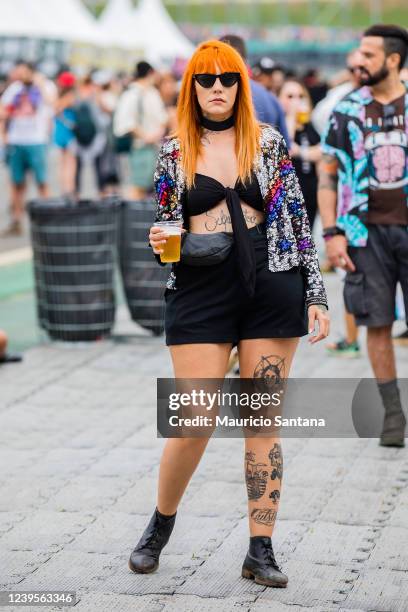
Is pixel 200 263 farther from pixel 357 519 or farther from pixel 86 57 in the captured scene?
pixel 86 57

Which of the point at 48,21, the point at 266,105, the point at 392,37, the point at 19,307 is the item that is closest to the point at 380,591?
the point at 392,37

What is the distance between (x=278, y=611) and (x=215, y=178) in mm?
1465

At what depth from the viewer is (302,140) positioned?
10961mm

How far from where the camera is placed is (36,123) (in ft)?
54.7

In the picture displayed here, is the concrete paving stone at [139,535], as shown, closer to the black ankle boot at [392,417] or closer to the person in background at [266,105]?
the black ankle boot at [392,417]

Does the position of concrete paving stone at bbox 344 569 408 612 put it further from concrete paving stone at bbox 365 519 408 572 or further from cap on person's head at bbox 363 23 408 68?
cap on person's head at bbox 363 23 408 68

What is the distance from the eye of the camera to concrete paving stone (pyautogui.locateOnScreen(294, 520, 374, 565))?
15.4 feet

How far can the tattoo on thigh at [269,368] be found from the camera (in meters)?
4.38

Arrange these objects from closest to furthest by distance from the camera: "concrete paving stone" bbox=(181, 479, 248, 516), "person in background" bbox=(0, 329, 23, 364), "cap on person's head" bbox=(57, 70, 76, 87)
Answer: "concrete paving stone" bbox=(181, 479, 248, 516) < "person in background" bbox=(0, 329, 23, 364) < "cap on person's head" bbox=(57, 70, 76, 87)

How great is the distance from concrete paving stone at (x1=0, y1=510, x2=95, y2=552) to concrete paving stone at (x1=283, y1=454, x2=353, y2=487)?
106cm

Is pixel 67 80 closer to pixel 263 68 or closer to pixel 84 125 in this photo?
pixel 84 125

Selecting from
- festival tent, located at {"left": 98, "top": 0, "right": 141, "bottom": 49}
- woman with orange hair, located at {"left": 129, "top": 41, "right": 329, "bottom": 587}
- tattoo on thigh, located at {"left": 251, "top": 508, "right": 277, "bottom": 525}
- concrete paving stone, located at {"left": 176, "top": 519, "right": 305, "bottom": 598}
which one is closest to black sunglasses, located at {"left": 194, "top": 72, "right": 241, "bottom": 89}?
woman with orange hair, located at {"left": 129, "top": 41, "right": 329, "bottom": 587}

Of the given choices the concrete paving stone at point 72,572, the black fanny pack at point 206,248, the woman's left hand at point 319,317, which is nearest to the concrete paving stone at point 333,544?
the concrete paving stone at point 72,572

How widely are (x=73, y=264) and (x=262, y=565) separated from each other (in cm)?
491
